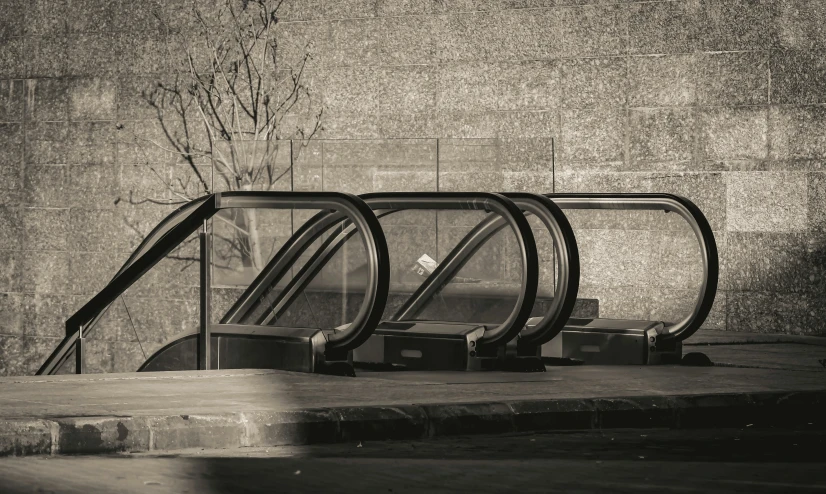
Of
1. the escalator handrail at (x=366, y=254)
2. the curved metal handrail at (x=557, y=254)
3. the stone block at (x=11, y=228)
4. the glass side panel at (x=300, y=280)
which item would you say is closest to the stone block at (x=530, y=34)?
the glass side panel at (x=300, y=280)

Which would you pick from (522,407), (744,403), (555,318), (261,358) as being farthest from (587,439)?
(261,358)

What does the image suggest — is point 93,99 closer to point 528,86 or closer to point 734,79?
point 528,86

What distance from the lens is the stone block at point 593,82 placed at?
13.8 metres

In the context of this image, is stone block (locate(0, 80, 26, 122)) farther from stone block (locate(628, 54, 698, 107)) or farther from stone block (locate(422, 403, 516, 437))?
stone block (locate(422, 403, 516, 437))

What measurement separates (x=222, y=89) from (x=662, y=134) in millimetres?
4822

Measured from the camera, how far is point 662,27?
1359cm

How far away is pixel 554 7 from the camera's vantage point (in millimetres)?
14062

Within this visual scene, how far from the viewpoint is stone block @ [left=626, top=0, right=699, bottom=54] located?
13.5m

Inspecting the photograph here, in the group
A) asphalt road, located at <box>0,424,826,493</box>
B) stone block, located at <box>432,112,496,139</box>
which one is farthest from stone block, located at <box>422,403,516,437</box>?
stone block, located at <box>432,112,496,139</box>

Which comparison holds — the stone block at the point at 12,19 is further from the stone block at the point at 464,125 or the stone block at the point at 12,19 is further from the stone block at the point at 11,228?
the stone block at the point at 464,125

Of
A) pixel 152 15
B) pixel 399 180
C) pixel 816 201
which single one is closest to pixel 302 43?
pixel 152 15

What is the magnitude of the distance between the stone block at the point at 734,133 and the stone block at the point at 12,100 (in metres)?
7.68

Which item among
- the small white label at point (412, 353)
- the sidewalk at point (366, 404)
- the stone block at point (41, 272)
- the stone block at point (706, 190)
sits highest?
the stone block at point (706, 190)

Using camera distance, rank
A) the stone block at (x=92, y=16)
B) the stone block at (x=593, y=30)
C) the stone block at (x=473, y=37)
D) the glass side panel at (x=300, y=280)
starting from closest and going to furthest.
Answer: the glass side panel at (x=300, y=280) < the stone block at (x=593, y=30) < the stone block at (x=473, y=37) < the stone block at (x=92, y=16)
